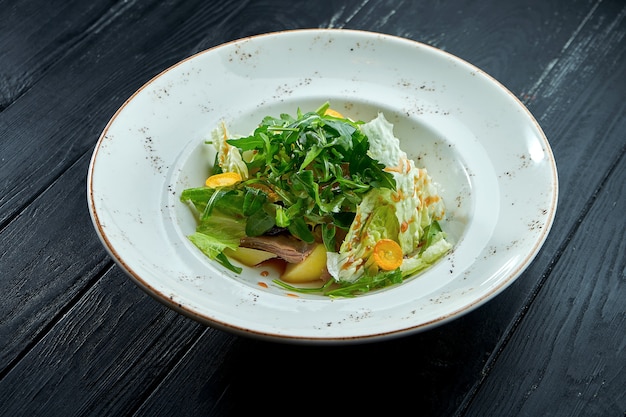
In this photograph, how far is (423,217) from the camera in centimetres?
200

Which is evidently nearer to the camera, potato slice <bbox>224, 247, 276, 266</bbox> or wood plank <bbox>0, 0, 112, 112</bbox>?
potato slice <bbox>224, 247, 276, 266</bbox>

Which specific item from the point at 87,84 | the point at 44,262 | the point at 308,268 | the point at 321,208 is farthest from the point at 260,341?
the point at 87,84

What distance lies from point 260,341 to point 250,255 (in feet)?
0.74

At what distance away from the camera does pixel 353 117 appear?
7.38ft

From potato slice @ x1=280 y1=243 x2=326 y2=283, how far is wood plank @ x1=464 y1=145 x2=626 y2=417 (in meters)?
0.51

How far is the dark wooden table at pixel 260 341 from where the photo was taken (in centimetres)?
176

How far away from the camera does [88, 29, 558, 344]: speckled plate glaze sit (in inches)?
63.2

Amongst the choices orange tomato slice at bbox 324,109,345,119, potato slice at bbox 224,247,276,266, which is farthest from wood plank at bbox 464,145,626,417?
orange tomato slice at bbox 324,109,345,119

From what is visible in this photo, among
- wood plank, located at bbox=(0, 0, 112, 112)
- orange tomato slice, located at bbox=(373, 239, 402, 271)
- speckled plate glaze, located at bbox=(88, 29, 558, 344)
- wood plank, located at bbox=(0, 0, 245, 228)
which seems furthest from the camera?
wood plank, located at bbox=(0, 0, 112, 112)

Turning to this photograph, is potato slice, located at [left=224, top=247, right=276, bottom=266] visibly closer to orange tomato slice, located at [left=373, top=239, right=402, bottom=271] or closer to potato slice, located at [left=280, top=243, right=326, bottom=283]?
potato slice, located at [left=280, top=243, right=326, bottom=283]

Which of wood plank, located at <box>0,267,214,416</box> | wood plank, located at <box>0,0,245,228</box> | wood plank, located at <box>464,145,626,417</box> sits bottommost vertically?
wood plank, located at <box>464,145,626,417</box>

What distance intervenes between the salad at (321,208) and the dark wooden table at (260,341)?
207 millimetres

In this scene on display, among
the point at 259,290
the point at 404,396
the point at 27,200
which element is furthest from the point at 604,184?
the point at 27,200

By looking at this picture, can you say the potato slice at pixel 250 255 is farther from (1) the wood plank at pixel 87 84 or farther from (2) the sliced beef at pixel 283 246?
(1) the wood plank at pixel 87 84
